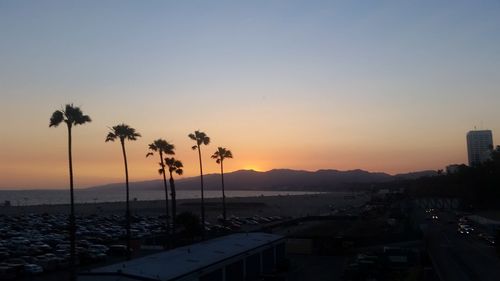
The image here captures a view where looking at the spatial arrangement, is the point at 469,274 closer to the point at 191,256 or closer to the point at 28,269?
the point at 191,256

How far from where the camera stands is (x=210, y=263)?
25.6 meters

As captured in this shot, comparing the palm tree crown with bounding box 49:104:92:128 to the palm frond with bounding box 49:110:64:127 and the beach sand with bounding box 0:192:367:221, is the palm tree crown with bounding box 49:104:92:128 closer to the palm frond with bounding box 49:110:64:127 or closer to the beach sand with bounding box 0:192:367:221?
the palm frond with bounding box 49:110:64:127

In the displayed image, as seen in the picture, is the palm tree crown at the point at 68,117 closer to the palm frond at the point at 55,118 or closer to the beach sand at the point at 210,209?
the palm frond at the point at 55,118

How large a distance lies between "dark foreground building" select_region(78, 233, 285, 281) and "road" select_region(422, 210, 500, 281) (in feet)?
38.2

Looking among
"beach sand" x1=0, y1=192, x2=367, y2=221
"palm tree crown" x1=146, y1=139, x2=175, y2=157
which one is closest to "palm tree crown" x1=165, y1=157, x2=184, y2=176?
"palm tree crown" x1=146, y1=139, x2=175, y2=157

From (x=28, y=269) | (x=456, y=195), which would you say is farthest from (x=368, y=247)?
(x=456, y=195)

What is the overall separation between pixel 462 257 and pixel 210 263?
26294 mm

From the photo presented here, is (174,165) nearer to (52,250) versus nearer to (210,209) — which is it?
(52,250)

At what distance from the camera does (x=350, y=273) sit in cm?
3216

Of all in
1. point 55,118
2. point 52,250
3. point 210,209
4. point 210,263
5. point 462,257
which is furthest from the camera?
point 210,209

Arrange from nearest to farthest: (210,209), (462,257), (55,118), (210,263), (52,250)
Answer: (210,263)
(55,118)
(462,257)
(52,250)
(210,209)

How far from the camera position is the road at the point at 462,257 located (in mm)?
33844

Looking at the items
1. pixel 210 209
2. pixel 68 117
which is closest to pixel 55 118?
pixel 68 117

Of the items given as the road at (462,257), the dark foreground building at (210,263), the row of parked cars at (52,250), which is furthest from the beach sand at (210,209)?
the dark foreground building at (210,263)
